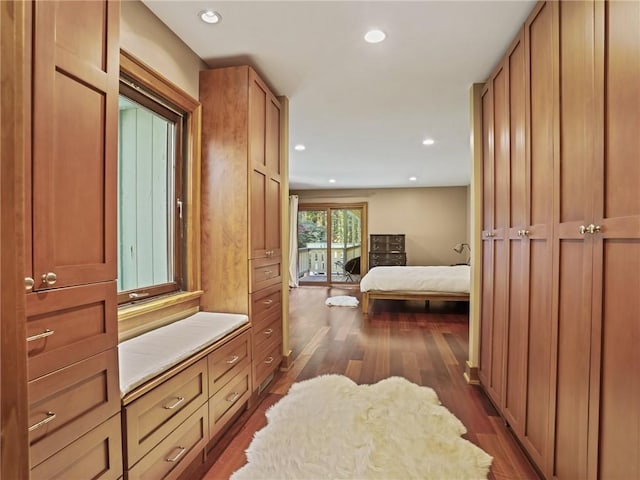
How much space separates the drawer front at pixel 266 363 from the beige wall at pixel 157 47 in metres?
1.92

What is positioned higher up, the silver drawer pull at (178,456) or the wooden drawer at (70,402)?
the wooden drawer at (70,402)

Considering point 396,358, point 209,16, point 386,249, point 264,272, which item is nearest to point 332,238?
point 386,249

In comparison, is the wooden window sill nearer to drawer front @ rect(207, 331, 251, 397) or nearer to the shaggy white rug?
drawer front @ rect(207, 331, 251, 397)

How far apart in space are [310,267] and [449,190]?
398 cm

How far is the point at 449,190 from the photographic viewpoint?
8.00 m

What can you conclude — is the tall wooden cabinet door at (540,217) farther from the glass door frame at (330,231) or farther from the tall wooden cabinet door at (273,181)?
the glass door frame at (330,231)

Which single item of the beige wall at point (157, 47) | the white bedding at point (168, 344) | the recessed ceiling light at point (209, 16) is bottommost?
the white bedding at point (168, 344)

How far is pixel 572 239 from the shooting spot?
1293 mm

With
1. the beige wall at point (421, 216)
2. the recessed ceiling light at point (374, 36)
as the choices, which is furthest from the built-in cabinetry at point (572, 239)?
the beige wall at point (421, 216)

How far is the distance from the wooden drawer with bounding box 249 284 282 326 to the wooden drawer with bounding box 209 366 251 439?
0.36 m

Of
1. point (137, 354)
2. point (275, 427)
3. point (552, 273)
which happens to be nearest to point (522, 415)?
point (552, 273)

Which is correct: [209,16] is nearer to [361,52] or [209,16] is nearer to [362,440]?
[361,52]

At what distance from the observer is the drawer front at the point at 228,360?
1743mm

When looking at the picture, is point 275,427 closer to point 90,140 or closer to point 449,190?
point 90,140
